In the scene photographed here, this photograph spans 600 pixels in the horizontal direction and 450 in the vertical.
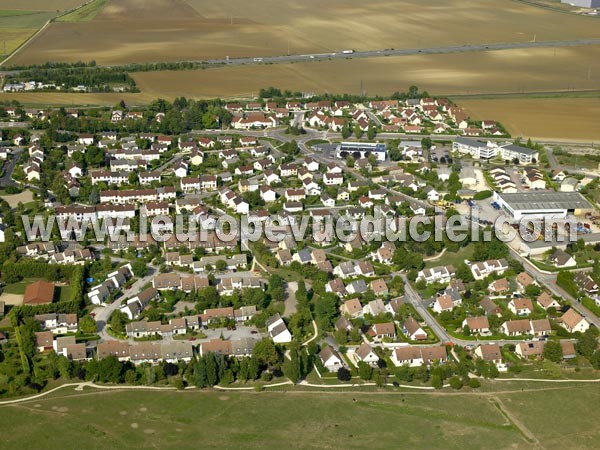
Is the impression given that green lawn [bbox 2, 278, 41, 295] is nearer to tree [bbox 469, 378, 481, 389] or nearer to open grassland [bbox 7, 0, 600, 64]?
tree [bbox 469, 378, 481, 389]

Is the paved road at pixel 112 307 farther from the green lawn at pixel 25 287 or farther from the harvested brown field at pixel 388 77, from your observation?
the harvested brown field at pixel 388 77

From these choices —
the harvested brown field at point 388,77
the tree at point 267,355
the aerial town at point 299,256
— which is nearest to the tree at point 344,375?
the aerial town at point 299,256

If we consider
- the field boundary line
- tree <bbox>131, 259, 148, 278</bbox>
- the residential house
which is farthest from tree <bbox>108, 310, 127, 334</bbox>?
the field boundary line

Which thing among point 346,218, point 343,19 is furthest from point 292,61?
point 346,218

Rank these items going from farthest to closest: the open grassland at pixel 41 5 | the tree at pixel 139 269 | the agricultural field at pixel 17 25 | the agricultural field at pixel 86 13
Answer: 1. the open grassland at pixel 41 5
2. the agricultural field at pixel 86 13
3. the agricultural field at pixel 17 25
4. the tree at pixel 139 269

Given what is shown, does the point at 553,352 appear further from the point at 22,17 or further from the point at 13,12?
the point at 13,12

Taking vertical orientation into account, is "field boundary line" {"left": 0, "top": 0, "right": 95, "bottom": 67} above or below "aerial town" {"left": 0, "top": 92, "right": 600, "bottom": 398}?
above
